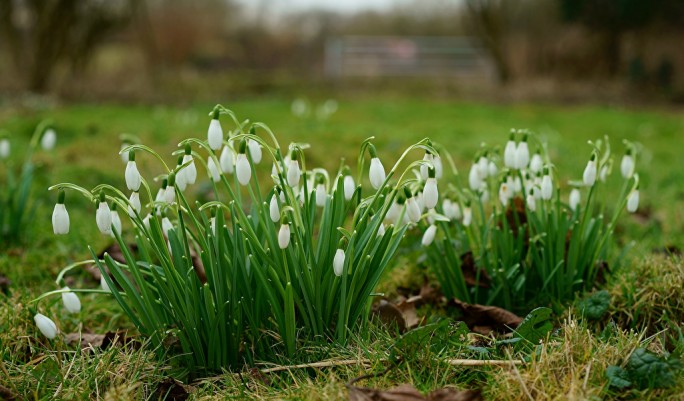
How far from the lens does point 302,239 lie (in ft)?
7.02

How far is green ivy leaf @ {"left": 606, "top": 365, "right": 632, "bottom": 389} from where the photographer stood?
1804 millimetres

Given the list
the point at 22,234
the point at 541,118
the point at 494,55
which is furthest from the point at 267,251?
the point at 494,55

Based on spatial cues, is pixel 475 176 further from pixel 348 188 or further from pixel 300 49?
pixel 300 49

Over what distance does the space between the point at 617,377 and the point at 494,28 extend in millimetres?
14950

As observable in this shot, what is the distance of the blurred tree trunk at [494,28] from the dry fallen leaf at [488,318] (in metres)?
14.1

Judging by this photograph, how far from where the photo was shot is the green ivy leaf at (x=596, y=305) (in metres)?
2.34

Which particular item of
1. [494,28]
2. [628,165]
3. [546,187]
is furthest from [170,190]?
[494,28]

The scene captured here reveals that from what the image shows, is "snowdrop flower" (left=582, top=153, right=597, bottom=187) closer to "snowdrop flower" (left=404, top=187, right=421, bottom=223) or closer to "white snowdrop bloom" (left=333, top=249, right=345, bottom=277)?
"snowdrop flower" (left=404, top=187, right=421, bottom=223)

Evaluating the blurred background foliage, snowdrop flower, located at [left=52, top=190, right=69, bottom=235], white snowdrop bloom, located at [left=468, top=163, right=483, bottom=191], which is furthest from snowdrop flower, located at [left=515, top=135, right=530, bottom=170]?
the blurred background foliage

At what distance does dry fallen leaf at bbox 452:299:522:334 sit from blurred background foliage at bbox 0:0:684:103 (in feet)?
36.4

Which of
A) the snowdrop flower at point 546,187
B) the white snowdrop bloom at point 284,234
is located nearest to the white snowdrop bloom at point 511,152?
the snowdrop flower at point 546,187

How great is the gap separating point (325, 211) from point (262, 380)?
537mm

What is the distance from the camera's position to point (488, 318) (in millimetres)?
2463

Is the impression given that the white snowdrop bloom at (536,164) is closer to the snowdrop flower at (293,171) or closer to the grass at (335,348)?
the grass at (335,348)
